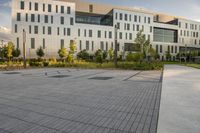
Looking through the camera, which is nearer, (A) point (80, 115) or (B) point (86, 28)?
(A) point (80, 115)

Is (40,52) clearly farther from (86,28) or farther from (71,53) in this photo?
(86,28)

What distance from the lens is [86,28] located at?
206ft

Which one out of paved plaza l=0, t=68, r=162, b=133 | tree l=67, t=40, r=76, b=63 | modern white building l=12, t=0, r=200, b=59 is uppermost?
modern white building l=12, t=0, r=200, b=59

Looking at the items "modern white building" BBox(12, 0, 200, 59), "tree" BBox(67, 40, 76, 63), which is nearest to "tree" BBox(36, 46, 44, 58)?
"modern white building" BBox(12, 0, 200, 59)

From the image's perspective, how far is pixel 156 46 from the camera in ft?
249

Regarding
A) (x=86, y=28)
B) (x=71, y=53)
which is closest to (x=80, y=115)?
(x=71, y=53)

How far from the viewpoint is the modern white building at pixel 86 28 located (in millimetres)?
54750

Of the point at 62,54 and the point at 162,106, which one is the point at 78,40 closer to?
the point at 62,54

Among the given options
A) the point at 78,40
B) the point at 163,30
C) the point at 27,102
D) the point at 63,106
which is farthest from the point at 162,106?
the point at 163,30

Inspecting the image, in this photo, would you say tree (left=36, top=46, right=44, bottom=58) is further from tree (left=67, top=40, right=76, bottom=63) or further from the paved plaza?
the paved plaza

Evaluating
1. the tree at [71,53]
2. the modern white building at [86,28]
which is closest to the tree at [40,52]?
the modern white building at [86,28]

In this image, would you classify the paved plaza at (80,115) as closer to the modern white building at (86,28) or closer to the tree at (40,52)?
the tree at (40,52)

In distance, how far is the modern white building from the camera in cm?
5475

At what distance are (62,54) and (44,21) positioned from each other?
54.2ft
